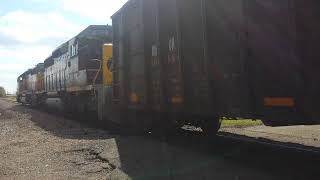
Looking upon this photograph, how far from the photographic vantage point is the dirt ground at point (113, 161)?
782cm

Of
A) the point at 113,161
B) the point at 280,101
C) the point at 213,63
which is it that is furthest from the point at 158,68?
the point at 280,101

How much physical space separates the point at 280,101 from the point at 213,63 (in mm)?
1814

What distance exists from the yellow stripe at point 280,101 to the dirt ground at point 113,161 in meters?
1.18

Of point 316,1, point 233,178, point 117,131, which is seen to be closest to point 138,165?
point 233,178

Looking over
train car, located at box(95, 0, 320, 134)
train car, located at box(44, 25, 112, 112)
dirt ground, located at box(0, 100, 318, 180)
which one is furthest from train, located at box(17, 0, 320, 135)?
train car, located at box(44, 25, 112, 112)

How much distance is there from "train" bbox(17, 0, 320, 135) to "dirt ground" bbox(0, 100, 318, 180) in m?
0.83

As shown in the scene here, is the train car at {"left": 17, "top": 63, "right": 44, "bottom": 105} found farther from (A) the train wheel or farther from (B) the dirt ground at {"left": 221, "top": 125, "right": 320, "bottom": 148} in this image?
(B) the dirt ground at {"left": 221, "top": 125, "right": 320, "bottom": 148}

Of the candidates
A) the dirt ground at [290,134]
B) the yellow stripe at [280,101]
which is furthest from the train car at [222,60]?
the dirt ground at [290,134]

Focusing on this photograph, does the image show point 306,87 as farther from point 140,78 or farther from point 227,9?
point 140,78

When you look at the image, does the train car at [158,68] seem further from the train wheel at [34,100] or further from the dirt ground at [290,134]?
the train wheel at [34,100]

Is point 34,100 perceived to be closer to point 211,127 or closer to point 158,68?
point 211,127

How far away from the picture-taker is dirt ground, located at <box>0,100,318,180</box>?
7820 millimetres

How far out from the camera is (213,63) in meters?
7.94

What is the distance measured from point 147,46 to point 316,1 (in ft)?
17.5
